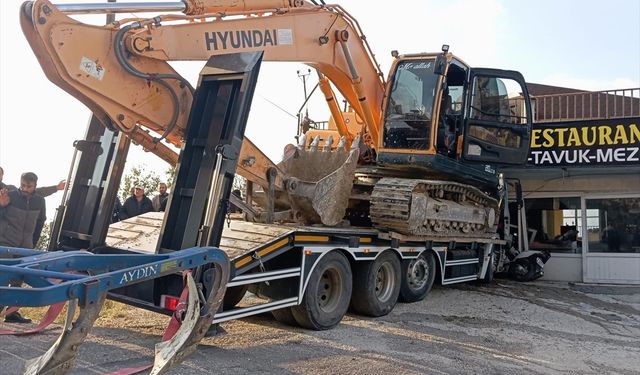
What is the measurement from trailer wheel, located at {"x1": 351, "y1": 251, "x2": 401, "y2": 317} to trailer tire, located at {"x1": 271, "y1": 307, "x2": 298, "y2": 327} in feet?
3.82

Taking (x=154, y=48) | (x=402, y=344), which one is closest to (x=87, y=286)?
(x=154, y=48)

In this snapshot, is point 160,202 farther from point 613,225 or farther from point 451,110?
point 613,225

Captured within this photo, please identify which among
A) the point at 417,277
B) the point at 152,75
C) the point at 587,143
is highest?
the point at 587,143

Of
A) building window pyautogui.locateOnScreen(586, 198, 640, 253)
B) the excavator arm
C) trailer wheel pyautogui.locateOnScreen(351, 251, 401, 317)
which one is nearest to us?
the excavator arm

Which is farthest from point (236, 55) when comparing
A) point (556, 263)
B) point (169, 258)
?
point (556, 263)

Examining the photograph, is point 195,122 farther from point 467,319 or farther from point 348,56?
point 467,319

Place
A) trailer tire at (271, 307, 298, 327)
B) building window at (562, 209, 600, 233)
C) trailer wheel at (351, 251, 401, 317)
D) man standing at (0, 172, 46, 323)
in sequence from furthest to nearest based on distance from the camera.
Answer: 1. building window at (562, 209, 600, 233)
2. trailer wheel at (351, 251, 401, 317)
3. man standing at (0, 172, 46, 323)
4. trailer tire at (271, 307, 298, 327)

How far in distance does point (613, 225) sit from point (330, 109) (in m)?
7.34

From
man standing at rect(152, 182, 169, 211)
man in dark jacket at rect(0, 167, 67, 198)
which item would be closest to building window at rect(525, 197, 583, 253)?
man standing at rect(152, 182, 169, 211)

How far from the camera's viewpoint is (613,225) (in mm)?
13023

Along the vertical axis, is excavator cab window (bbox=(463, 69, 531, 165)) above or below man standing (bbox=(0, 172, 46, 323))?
above

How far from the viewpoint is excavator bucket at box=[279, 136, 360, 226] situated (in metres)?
7.60

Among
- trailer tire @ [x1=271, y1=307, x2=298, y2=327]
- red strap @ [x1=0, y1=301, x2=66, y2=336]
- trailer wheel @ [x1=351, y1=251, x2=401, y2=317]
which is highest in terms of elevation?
trailer wheel @ [x1=351, y1=251, x2=401, y2=317]

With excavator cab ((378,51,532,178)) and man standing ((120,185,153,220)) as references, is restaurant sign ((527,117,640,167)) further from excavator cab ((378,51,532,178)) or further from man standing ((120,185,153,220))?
man standing ((120,185,153,220))
